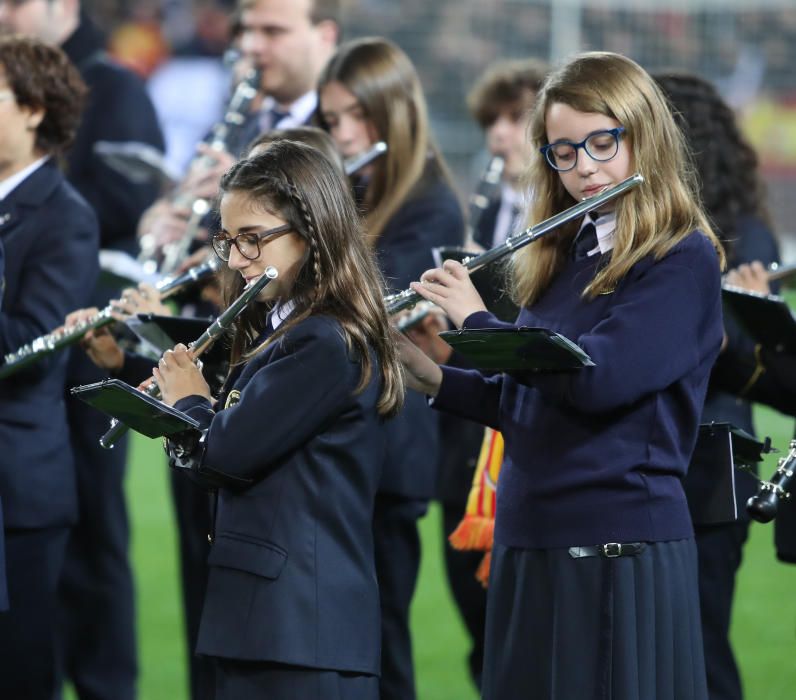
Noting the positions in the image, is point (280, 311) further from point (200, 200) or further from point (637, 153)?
point (200, 200)

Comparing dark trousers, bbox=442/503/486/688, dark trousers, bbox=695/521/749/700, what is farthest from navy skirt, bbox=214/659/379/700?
dark trousers, bbox=442/503/486/688

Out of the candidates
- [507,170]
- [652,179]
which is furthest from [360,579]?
[507,170]

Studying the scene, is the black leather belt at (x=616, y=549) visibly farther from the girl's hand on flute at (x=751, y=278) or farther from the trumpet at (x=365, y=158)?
the trumpet at (x=365, y=158)

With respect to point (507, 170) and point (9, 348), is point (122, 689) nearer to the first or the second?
point (9, 348)

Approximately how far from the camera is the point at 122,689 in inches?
179

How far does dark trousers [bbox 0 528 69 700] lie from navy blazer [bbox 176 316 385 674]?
97 cm

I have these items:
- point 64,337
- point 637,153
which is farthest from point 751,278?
point 64,337

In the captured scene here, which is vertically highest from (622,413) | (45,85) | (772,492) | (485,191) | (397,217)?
(485,191)

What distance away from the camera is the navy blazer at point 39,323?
11.6 feet

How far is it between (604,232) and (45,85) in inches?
64.7

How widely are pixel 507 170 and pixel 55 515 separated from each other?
205 cm

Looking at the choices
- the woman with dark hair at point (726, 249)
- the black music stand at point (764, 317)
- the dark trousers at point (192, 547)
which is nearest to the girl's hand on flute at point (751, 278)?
the woman with dark hair at point (726, 249)

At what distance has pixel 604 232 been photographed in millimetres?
2883

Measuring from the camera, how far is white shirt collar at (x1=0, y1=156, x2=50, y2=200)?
3715 mm
